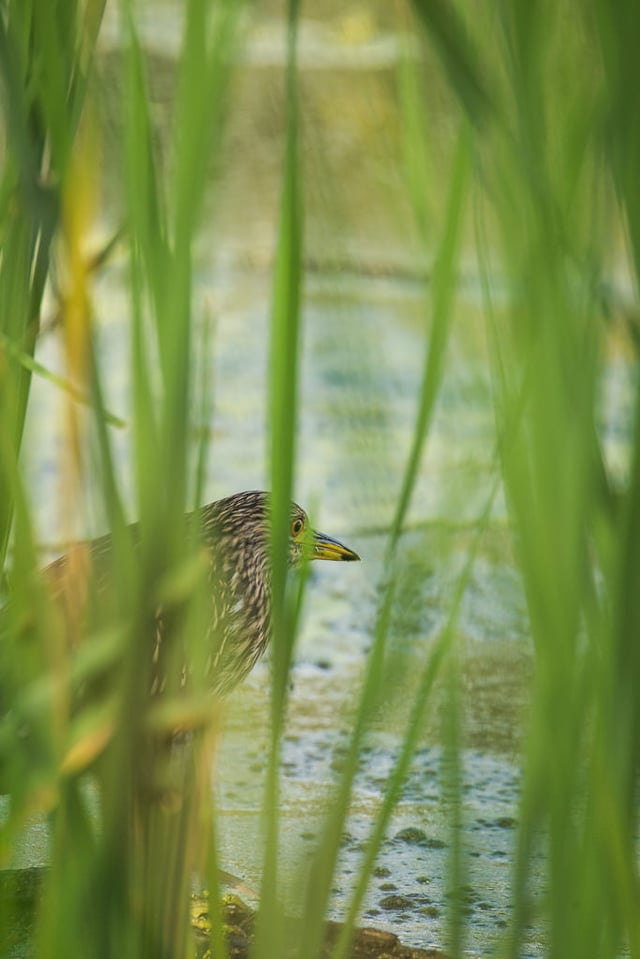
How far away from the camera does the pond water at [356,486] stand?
723mm

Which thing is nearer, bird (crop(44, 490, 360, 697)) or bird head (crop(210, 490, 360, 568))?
bird (crop(44, 490, 360, 697))

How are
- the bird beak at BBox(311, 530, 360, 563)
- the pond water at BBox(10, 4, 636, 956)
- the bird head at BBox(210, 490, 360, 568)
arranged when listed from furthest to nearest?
the bird beak at BBox(311, 530, 360, 563)
the bird head at BBox(210, 490, 360, 568)
the pond water at BBox(10, 4, 636, 956)

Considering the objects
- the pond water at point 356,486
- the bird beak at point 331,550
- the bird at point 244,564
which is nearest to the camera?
the pond water at point 356,486

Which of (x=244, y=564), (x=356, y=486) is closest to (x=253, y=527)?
(x=244, y=564)

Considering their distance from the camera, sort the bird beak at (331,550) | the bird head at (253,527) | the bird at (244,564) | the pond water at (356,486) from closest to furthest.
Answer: the pond water at (356,486)
the bird at (244,564)
the bird head at (253,527)
the bird beak at (331,550)

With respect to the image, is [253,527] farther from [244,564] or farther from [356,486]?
[356,486]

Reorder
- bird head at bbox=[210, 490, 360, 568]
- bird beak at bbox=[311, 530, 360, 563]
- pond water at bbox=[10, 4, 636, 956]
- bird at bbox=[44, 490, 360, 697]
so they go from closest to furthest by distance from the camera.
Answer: pond water at bbox=[10, 4, 636, 956] → bird at bbox=[44, 490, 360, 697] → bird head at bbox=[210, 490, 360, 568] → bird beak at bbox=[311, 530, 360, 563]

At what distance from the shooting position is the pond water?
723 millimetres

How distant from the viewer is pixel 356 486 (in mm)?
761

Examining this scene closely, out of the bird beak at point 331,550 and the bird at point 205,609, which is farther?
the bird beak at point 331,550

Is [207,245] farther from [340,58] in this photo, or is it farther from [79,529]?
[340,58]

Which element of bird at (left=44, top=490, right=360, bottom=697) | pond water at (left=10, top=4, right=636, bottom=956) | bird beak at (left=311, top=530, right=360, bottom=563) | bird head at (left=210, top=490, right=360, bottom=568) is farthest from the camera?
bird beak at (left=311, top=530, right=360, bottom=563)

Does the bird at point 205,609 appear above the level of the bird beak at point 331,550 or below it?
below

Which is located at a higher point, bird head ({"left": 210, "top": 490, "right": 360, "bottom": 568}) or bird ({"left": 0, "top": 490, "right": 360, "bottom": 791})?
bird head ({"left": 210, "top": 490, "right": 360, "bottom": 568})
